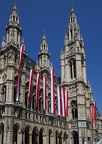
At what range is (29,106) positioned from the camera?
2269 inches

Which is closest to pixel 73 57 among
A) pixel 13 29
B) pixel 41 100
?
pixel 41 100

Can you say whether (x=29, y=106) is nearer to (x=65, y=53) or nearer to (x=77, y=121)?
(x=77, y=121)

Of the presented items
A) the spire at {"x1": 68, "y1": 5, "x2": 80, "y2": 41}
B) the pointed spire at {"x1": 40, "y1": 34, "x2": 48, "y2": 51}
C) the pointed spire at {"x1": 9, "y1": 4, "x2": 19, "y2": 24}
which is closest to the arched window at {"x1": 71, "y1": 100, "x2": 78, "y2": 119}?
the pointed spire at {"x1": 40, "y1": 34, "x2": 48, "y2": 51}

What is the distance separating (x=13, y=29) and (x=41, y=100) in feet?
69.3

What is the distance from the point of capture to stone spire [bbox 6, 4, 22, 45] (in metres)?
61.1

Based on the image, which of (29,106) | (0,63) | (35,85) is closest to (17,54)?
(0,63)

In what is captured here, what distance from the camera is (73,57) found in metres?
80.2

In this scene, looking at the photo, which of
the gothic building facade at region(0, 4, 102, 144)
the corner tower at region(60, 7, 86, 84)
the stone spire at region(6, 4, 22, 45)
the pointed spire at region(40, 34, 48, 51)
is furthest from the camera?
the corner tower at region(60, 7, 86, 84)

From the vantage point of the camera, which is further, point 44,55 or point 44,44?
point 44,44

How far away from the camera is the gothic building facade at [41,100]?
51.9 m

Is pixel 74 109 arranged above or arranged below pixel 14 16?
below

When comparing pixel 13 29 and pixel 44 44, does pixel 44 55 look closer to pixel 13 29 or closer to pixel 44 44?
pixel 44 44

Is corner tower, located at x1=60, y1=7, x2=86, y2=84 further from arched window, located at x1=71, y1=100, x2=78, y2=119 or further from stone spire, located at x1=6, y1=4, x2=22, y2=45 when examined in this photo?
stone spire, located at x1=6, y1=4, x2=22, y2=45

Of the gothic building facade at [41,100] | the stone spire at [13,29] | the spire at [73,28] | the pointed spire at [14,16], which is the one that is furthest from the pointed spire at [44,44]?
the spire at [73,28]
